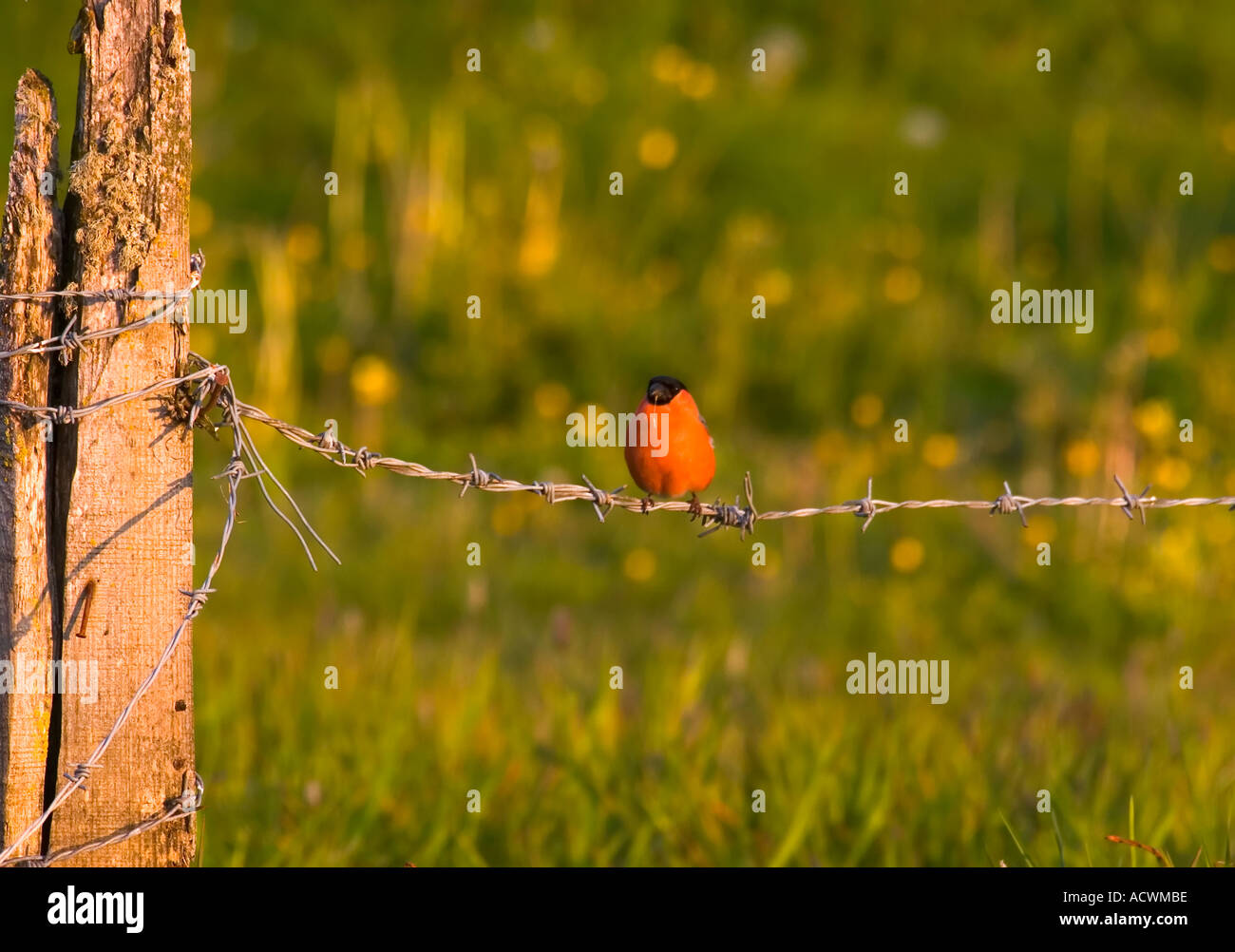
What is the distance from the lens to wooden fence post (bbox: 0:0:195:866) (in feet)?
6.38

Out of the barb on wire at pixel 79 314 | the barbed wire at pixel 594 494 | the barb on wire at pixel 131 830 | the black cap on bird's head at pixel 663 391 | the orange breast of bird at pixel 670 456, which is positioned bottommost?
the barb on wire at pixel 131 830

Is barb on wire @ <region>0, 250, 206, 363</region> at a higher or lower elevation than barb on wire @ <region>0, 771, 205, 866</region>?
higher

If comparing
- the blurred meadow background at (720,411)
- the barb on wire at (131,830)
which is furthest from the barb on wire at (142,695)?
the blurred meadow background at (720,411)

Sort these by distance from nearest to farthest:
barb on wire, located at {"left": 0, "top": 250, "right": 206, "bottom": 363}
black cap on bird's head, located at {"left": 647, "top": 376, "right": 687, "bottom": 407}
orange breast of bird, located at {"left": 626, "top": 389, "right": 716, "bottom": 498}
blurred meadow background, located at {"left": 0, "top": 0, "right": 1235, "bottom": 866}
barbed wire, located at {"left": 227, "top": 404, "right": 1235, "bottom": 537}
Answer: barb on wire, located at {"left": 0, "top": 250, "right": 206, "bottom": 363}, barbed wire, located at {"left": 227, "top": 404, "right": 1235, "bottom": 537}, orange breast of bird, located at {"left": 626, "top": 389, "right": 716, "bottom": 498}, black cap on bird's head, located at {"left": 647, "top": 376, "right": 687, "bottom": 407}, blurred meadow background, located at {"left": 0, "top": 0, "right": 1235, "bottom": 866}

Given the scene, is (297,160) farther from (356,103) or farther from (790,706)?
(790,706)

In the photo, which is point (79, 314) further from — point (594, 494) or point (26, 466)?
point (594, 494)

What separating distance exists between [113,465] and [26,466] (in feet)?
0.39

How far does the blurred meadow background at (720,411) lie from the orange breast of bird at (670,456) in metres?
0.76

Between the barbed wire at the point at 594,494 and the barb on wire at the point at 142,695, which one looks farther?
the barbed wire at the point at 594,494

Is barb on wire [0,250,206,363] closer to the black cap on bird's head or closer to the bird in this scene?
the bird

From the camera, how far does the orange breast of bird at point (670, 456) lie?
109 inches

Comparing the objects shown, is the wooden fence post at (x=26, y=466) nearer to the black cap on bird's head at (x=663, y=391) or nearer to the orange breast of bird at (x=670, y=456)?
the orange breast of bird at (x=670, y=456)

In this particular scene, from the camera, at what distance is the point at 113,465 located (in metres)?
1.96

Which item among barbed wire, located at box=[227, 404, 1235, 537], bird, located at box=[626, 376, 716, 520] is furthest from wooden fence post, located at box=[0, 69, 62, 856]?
bird, located at box=[626, 376, 716, 520]
